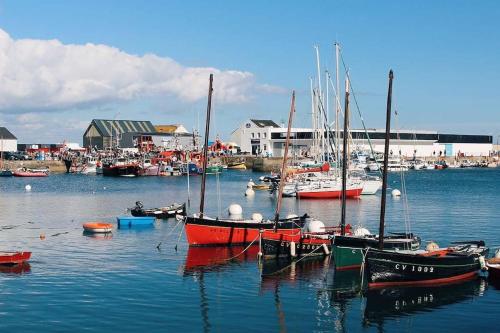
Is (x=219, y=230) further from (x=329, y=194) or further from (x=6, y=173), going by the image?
(x=6, y=173)

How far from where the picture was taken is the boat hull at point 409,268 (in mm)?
33906

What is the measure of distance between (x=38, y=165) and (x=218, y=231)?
155157 millimetres

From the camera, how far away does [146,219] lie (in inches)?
2413

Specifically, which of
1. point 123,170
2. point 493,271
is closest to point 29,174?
point 123,170

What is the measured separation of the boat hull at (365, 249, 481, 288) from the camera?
33906 millimetres

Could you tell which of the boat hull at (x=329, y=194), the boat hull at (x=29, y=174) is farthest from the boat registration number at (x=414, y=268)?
the boat hull at (x=29, y=174)

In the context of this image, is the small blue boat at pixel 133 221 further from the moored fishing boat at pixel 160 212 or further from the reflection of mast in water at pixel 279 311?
the reflection of mast in water at pixel 279 311

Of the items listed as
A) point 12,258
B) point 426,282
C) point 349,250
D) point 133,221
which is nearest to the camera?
Answer: point 426,282

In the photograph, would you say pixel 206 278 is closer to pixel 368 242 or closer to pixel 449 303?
pixel 368 242

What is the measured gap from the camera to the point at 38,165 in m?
190

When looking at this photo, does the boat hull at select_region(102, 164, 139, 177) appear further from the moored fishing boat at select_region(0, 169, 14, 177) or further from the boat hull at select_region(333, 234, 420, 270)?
the boat hull at select_region(333, 234, 420, 270)

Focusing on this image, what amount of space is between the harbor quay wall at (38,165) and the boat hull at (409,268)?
16840 cm

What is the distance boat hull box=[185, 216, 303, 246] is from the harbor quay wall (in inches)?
6012

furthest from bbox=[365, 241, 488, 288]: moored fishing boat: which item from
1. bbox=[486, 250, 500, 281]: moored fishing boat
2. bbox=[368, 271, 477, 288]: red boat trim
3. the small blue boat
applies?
the small blue boat
